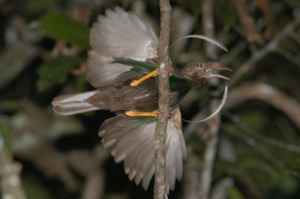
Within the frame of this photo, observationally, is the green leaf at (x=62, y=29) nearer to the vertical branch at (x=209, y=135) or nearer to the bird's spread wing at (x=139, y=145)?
the bird's spread wing at (x=139, y=145)

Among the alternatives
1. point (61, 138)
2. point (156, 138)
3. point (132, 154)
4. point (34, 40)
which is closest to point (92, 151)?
point (61, 138)

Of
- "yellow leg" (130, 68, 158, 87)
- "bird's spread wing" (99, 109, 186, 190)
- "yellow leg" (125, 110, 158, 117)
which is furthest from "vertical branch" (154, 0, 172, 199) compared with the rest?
"bird's spread wing" (99, 109, 186, 190)

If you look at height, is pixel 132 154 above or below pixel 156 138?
below

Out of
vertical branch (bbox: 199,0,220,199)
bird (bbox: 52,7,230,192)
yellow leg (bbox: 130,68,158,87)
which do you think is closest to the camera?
yellow leg (bbox: 130,68,158,87)

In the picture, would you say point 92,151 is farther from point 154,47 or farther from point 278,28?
point 154,47

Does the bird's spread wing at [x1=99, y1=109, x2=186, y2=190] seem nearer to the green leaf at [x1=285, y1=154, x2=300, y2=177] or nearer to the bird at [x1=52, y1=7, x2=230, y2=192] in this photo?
the bird at [x1=52, y1=7, x2=230, y2=192]

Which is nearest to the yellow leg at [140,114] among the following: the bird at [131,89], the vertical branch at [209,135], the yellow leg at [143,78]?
the bird at [131,89]
